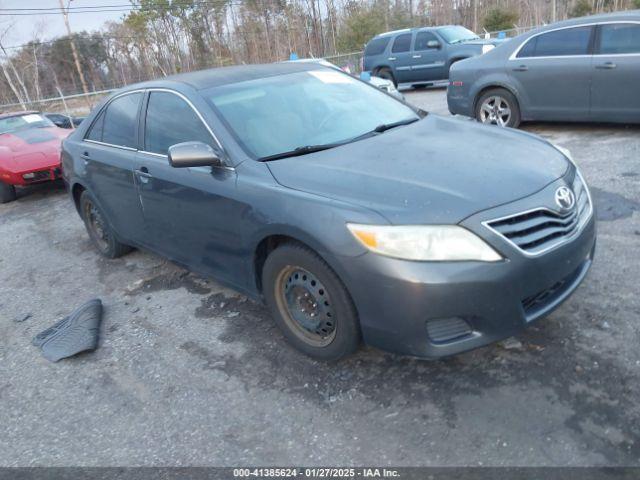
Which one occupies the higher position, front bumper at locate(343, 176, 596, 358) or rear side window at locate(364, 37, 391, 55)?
rear side window at locate(364, 37, 391, 55)

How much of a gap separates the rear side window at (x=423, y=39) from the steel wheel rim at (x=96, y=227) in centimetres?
1190

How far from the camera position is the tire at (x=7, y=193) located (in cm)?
864

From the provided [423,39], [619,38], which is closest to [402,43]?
[423,39]

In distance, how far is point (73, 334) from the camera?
12.8 ft

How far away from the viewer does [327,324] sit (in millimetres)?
3029

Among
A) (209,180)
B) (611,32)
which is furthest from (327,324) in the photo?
(611,32)

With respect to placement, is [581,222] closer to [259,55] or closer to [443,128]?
[443,128]

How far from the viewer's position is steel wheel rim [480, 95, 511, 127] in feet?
26.0

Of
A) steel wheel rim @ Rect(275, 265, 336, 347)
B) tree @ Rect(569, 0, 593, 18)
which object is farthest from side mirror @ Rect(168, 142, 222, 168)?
tree @ Rect(569, 0, 593, 18)

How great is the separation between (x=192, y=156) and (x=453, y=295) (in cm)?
173

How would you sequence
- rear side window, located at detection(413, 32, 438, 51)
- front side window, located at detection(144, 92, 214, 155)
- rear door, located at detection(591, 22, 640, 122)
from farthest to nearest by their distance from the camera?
1. rear side window, located at detection(413, 32, 438, 51)
2. rear door, located at detection(591, 22, 640, 122)
3. front side window, located at detection(144, 92, 214, 155)

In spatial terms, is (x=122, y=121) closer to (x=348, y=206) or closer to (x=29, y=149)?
(x=348, y=206)

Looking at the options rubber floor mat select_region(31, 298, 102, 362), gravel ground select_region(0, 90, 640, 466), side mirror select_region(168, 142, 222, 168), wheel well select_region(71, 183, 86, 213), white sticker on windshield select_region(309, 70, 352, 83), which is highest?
white sticker on windshield select_region(309, 70, 352, 83)

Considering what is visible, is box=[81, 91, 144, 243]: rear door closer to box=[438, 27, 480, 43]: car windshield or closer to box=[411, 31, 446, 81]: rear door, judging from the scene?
box=[411, 31, 446, 81]: rear door
